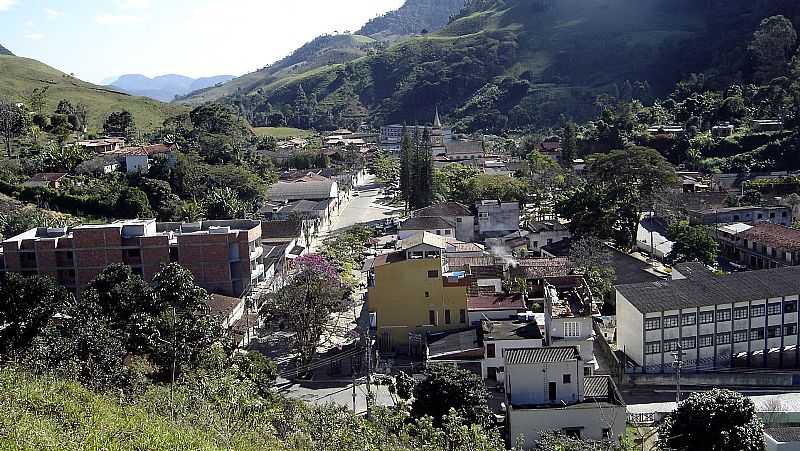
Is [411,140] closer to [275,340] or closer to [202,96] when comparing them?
[275,340]

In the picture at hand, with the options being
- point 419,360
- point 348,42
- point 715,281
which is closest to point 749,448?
point 715,281

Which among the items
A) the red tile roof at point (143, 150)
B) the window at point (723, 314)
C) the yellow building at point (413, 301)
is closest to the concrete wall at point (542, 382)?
the yellow building at point (413, 301)

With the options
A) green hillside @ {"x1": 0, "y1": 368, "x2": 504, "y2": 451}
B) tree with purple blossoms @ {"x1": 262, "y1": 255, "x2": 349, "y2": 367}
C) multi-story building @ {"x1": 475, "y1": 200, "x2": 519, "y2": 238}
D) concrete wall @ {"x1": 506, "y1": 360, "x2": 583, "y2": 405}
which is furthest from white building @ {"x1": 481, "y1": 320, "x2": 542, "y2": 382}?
multi-story building @ {"x1": 475, "y1": 200, "x2": 519, "y2": 238}

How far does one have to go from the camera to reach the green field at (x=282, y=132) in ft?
250

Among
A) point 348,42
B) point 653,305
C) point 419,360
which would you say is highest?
point 348,42

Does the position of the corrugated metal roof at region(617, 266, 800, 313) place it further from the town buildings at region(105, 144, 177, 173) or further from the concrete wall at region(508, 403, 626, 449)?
the town buildings at region(105, 144, 177, 173)

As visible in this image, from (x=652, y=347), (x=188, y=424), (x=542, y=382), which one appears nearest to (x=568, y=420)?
(x=542, y=382)

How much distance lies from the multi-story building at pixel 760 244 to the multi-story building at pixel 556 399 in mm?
13279

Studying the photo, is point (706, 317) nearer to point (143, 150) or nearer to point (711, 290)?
point (711, 290)

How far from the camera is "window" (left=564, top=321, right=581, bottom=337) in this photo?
16.2 metres

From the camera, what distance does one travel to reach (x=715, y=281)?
17.7 meters

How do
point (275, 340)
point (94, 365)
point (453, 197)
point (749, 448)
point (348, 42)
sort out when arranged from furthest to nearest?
1. point (348, 42)
2. point (453, 197)
3. point (275, 340)
4. point (94, 365)
5. point (749, 448)

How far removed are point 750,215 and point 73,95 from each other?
49288 mm

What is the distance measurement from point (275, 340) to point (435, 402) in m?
7.87
